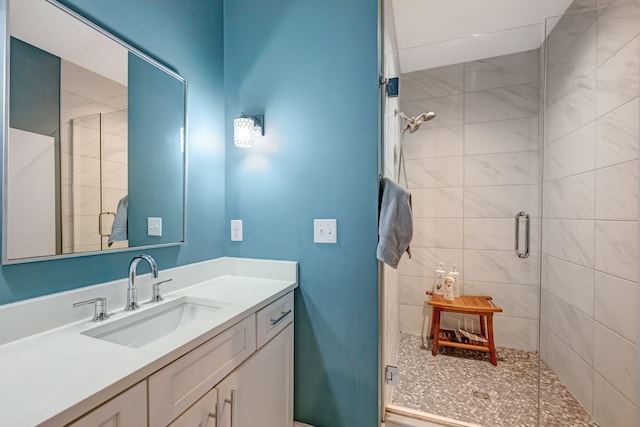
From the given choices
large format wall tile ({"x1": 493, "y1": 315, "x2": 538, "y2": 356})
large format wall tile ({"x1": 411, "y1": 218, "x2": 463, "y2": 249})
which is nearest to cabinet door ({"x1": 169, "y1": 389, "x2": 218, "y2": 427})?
large format wall tile ({"x1": 411, "y1": 218, "x2": 463, "y2": 249})

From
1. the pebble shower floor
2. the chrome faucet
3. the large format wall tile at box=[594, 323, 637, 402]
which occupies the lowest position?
the pebble shower floor

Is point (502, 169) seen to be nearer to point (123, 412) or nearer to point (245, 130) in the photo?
point (245, 130)

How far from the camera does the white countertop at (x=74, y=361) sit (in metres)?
0.52

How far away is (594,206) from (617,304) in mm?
524

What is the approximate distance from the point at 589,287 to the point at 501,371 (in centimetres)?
85

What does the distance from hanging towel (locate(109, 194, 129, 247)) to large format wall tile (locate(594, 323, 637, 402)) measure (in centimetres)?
235

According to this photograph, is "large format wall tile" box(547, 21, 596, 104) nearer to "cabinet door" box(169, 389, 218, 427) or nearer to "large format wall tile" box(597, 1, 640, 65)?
"large format wall tile" box(597, 1, 640, 65)

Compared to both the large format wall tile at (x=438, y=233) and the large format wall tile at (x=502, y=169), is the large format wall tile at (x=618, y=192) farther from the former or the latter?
the large format wall tile at (x=438, y=233)

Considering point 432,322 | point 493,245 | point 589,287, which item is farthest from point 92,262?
point 493,245

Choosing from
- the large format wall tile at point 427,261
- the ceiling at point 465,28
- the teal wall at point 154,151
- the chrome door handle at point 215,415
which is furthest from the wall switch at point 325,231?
the ceiling at point 465,28

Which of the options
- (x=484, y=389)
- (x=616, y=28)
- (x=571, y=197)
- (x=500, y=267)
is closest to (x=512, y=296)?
(x=500, y=267)

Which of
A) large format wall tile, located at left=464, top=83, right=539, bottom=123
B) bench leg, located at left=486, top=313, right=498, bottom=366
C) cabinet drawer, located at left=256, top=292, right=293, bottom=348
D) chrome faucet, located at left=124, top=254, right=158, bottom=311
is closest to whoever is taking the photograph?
chrome faucet, located at left=124, top=254, right=158, bottom=311

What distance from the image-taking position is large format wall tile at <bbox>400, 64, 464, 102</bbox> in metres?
2.33

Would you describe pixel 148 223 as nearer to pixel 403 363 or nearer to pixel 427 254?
pixel 403 363
